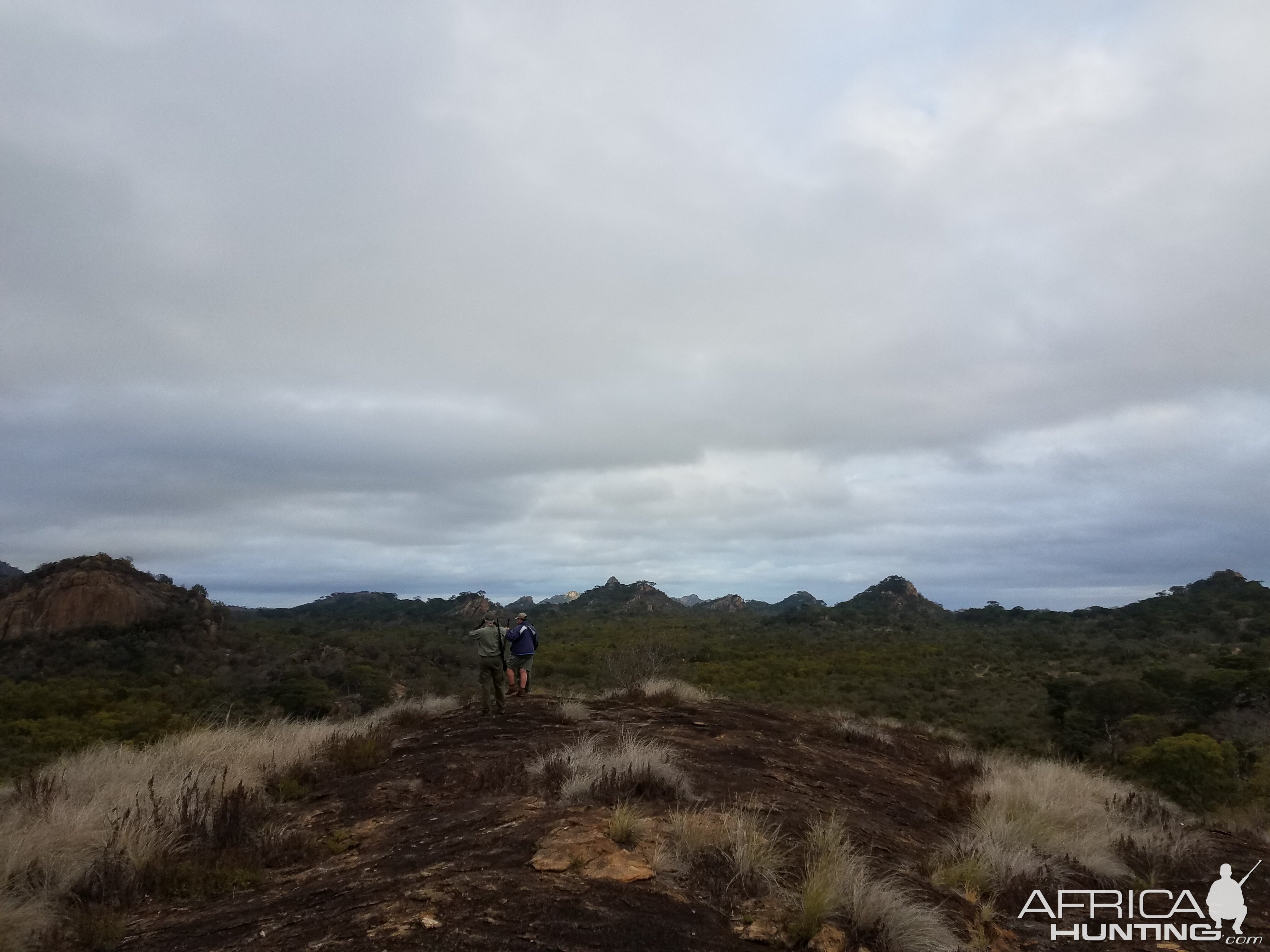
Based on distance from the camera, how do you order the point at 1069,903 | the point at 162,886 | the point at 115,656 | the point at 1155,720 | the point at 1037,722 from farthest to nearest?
1. the point at 115,656
2. the point at 1037,722
3. the point at 1155,720
4. the point at 1069,903
5. the point at 162,886

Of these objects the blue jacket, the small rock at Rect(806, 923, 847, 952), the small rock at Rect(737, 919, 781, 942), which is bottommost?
the small rock at Rect(806, 923, 847, 952)

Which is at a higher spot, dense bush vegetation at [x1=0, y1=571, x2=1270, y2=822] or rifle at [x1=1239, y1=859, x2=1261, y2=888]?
rifle at [x1=1239, y1=859, x2=1261, y2=888]

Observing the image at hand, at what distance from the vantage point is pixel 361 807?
8164mm

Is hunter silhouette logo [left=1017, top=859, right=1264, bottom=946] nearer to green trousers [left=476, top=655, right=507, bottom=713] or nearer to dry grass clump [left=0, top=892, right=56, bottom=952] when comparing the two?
dry grass clump [left=0, top=892, right=56, bottom=952]

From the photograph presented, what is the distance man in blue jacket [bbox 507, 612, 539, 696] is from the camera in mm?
14789

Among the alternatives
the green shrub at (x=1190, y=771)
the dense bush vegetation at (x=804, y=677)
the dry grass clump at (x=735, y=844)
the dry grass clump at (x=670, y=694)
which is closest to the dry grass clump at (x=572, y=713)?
the dry grass clump at (x=670, y=694)

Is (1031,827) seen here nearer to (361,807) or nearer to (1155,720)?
(361,807)

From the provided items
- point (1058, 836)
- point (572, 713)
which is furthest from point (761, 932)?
point (572, 713)

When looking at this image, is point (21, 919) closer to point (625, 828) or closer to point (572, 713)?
point (625, 828)

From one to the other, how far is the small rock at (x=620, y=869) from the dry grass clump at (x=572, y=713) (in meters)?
7.02

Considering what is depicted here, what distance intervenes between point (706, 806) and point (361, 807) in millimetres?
3856

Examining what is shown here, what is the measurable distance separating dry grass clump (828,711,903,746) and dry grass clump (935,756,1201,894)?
2.69 metres

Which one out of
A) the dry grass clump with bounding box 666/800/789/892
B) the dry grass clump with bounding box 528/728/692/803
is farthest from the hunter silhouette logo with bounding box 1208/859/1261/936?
the dry grass clump with bounding box 528/728/692/803

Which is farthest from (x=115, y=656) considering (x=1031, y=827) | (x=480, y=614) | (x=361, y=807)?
(x=1031, y=827)
